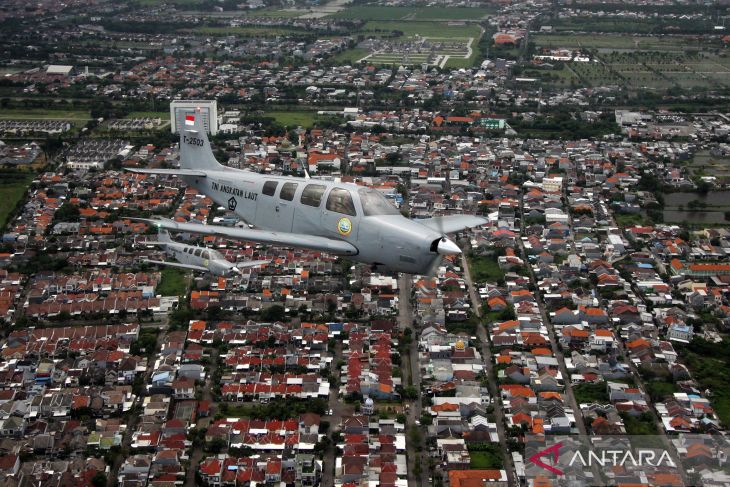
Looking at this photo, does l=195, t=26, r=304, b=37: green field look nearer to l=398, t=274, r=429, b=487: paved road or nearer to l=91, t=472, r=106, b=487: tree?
l=398, t=274, r=429, b=487: paved road

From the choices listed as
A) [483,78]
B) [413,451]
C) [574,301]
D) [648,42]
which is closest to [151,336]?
[413,451]

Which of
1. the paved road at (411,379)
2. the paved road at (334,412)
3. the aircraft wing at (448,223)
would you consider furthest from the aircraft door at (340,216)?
the paved road at (411,379)

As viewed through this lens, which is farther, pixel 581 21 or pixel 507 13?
pixel 507 13

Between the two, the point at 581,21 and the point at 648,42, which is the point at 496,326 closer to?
the point at 648,42

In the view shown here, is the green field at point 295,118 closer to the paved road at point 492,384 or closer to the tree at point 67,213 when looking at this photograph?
the tree at point 67,213

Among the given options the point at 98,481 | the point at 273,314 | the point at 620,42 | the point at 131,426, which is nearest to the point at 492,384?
the point at 273,314

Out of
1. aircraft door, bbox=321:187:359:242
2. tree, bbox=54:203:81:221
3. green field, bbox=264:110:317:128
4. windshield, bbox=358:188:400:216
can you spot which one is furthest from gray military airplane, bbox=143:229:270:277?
green field, bbox=264:110:317:128

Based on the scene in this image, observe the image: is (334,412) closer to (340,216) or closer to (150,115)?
(340,216)
